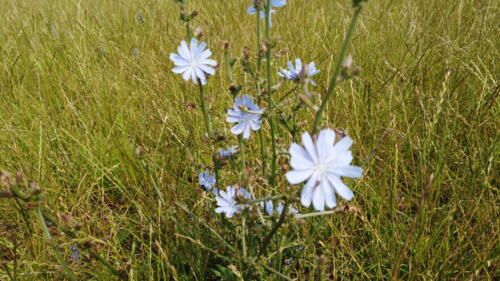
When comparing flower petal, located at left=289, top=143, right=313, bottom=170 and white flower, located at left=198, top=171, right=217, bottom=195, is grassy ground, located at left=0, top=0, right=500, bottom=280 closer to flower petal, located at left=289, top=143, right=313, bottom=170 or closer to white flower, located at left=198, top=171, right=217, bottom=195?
white flower, located at left=198, top=171, right=217, bottom=195

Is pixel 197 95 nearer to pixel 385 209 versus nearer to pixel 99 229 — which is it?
pixel 99 229

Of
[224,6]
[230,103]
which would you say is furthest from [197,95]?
[224,6]

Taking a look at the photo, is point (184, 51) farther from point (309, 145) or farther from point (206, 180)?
point (309, 145)

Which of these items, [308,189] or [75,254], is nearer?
[308,189]

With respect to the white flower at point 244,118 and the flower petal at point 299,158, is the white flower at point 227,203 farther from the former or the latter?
the flower petal at point 299,158

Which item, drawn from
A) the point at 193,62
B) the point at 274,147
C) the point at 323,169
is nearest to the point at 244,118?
the point at 274,147

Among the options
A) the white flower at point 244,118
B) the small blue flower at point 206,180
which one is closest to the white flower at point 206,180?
the small blue flower at point 206,180
